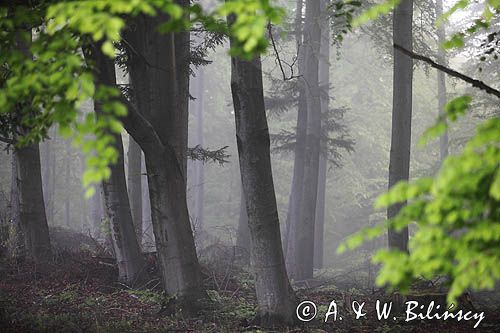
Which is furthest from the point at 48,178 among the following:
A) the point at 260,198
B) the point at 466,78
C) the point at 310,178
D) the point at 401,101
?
the point at 466,78

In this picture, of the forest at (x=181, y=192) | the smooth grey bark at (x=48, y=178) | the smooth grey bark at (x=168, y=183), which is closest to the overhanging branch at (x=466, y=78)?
the forest at (x=181, y=192)

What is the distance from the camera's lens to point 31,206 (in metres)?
10.9

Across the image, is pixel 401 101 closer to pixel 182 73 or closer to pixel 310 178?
pixel 182 73

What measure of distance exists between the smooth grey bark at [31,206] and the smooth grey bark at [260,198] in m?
5.33

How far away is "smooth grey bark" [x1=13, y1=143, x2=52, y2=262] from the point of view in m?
10.8

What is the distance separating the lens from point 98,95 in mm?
2705

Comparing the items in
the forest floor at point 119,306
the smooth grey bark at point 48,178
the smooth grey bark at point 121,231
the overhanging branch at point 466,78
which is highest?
the smooth grey bark at point 48,178

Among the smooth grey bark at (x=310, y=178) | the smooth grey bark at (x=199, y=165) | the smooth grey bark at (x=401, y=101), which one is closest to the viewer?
the smooth grey bark at (x=401, y=101)

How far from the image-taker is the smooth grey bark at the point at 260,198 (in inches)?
291

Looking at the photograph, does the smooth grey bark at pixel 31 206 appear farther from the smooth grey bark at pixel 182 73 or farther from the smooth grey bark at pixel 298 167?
the smooth grey bark at pixel 298 167

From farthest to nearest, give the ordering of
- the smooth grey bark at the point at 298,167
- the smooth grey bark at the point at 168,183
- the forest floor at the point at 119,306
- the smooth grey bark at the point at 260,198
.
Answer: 1. the smooth grey bark at the point at 298,167
2. the smooth grey bark at the point at 168,183
3. the smooth grey bark at the point at 260,198
4. the forest floor at the point at 119,306

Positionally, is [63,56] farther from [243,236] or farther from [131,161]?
[243,236]

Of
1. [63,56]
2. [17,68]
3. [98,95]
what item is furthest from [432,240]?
[17,68]

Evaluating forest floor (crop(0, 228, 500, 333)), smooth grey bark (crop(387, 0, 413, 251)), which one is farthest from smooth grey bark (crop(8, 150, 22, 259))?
smooth grey bark (crop(387, 0, 413, 251))
